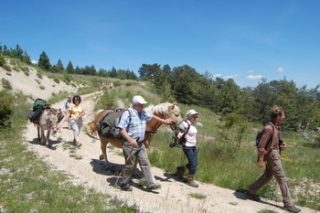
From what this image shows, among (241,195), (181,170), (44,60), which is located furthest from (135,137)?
(44,60)

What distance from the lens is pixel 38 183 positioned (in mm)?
5117

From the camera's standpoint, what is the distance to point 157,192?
5.39 m

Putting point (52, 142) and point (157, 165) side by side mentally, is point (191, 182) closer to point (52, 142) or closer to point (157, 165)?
point (157, 165)

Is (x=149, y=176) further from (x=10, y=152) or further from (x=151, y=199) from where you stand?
A: (x=10, y=152)

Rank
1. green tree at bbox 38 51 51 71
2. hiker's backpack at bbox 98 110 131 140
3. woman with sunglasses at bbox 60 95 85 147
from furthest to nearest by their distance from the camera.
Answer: green tree at bbox 38 51 51 71 → woman with sunglasses at bbox 60 95 85 147 → hiker's backpack at bbox 98 110 131 140

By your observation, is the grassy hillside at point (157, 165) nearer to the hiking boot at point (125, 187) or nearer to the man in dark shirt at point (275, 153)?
the hiking boot at point (125, 187)

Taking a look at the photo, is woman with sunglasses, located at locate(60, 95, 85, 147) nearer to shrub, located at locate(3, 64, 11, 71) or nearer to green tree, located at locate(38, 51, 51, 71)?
shrub, located at locate(3, 64, 11, 71)

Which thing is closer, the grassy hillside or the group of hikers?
the grassy hillside

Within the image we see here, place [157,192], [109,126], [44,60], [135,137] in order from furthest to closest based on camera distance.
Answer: [44,60], [109,126], [157,192], [135,137]

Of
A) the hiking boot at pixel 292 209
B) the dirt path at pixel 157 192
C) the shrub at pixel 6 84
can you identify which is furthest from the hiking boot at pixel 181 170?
the shrub at pixel 6 84

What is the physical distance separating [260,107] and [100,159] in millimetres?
46753

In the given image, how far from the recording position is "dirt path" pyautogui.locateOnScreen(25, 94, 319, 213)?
4.70 meters

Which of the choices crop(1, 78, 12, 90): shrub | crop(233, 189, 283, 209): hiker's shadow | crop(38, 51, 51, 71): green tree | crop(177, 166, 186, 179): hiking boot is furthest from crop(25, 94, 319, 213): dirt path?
crop(38, 51, 51, 71): green tree

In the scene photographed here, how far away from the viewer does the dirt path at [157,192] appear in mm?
4699
